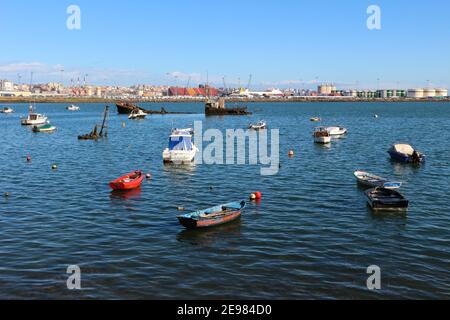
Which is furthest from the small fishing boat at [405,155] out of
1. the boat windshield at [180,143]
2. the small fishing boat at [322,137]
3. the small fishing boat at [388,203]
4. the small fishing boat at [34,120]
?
the small fishing boat at [34,120]

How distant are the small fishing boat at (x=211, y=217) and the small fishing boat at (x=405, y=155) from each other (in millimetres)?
35046

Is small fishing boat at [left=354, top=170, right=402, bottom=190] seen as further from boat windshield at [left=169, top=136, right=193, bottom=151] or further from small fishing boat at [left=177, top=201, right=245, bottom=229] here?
boat windshield at [left=169, top=136, right=193, bottom=151]

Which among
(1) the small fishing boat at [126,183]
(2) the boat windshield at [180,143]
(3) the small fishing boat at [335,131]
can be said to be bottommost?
(1) the small fishing boat at [126,183]

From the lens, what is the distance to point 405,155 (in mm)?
62219

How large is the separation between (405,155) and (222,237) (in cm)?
3979

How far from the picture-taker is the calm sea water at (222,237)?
24.3 meters

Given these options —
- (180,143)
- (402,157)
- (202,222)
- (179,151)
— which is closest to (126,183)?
(202,222)

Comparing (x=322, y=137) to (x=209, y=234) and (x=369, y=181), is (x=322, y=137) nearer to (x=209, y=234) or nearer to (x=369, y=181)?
(x=369, y=181)

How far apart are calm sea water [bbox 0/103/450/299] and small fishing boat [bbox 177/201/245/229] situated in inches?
30.9

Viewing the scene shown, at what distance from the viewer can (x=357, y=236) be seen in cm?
3209

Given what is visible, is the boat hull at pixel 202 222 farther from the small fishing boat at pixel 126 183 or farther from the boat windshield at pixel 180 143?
the boat windshield at pixel 180 143
